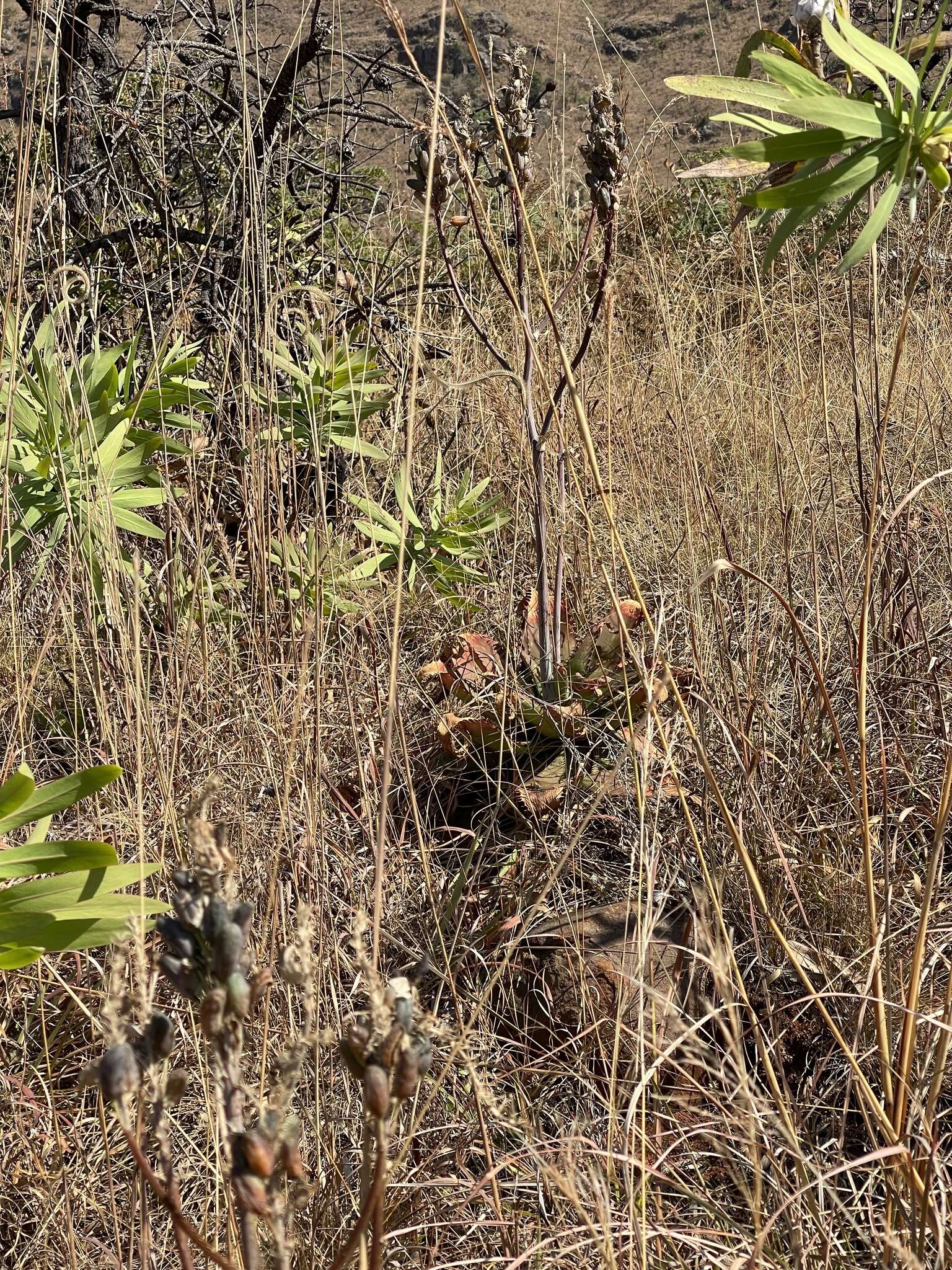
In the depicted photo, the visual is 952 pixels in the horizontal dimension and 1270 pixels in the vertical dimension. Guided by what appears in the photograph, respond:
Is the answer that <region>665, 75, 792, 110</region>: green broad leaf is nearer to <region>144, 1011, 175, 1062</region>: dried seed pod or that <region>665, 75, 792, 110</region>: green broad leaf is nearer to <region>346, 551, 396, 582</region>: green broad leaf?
<region>144, 1011, 175, 1062</region>: dried seed pod

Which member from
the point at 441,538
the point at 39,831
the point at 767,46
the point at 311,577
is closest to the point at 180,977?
the point at 39,831

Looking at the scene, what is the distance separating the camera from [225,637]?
5.88 ft

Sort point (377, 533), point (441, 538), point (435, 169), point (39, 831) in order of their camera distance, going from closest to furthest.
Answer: point (39, 831), point (435, 169), point (377, 533), point (441, 538)

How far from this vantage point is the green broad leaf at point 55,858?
2.74ft

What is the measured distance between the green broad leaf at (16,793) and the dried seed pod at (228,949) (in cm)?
43

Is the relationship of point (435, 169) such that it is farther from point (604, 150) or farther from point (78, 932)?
point (78, 932)

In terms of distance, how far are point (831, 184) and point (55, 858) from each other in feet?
2.43

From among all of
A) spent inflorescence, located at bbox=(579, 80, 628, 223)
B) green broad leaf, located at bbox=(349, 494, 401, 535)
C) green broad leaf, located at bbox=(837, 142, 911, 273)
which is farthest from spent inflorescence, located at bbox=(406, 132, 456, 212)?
Result: green broad leaf, located at bbox=(837, 142, 911, 273)

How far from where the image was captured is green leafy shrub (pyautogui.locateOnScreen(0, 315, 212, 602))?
1520 millimetres

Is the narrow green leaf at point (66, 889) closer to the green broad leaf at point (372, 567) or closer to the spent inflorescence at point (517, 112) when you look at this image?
the green broad leaf at point (372, 567)

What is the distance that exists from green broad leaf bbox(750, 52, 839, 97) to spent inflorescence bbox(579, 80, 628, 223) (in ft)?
2.50

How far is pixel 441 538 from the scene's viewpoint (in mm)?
1866

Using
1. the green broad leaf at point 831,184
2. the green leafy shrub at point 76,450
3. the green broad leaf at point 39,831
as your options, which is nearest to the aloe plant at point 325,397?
the green leafy shrub at point 76,450

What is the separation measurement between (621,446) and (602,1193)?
1.88m
